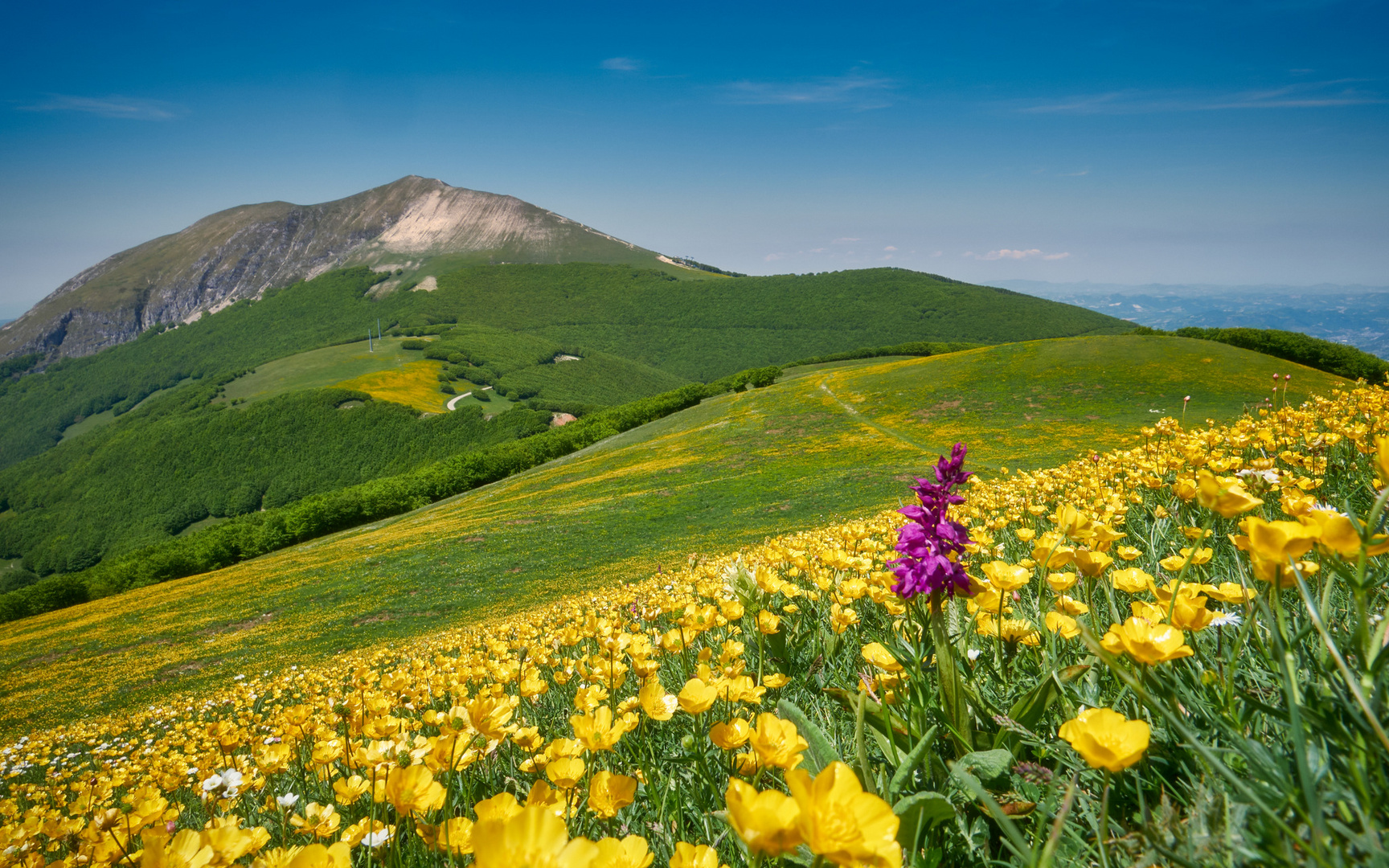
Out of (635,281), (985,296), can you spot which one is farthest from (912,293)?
(635,281)

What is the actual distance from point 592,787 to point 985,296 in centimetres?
15638

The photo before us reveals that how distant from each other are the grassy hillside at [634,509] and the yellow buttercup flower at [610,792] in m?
13.8

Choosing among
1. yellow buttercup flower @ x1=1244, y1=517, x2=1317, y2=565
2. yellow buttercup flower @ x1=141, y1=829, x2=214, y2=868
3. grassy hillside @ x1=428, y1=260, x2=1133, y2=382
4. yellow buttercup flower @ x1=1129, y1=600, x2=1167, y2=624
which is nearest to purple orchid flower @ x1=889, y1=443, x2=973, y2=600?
yellow buttercup flower @ x1=1129, y1=600, x2=1167, y2=624

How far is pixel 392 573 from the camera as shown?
22453mm

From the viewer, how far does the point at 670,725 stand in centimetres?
246

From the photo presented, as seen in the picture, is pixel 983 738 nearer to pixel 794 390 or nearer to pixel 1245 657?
pixel 1245 657

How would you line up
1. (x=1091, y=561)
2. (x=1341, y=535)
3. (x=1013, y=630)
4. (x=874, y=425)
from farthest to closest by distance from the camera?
1. (x=874, y=425)
2. (x=1013, y=630)
3. (x=1091, y=561)
4. (x=1341, y=535)

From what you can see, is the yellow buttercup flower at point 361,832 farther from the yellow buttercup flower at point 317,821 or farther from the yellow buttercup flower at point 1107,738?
the yellow buttercup flower at point 1107,738

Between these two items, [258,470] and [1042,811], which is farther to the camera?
[258,470]

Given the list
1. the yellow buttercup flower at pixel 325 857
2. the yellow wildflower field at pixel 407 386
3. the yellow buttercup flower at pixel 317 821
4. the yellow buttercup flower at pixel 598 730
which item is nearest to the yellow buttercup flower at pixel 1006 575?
the yellow buttercup flower at pixel 598 730

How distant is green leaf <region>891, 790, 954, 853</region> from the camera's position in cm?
107

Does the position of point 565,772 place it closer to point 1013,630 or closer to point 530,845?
point 530,845

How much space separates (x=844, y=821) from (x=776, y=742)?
18.5 inches

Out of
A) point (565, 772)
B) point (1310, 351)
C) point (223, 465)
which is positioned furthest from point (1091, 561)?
point (223, 465)
